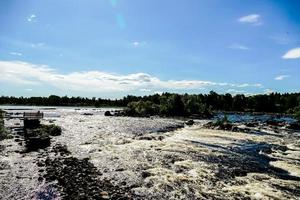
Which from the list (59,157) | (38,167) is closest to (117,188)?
(38,167)

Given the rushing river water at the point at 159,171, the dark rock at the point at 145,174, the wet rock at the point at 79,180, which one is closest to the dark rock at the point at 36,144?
the rushing river water at the point at 159,171

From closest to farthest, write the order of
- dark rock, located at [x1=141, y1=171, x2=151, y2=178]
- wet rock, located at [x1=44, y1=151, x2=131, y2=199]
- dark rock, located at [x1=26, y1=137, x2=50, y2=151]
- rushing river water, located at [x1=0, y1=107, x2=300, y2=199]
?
wet rock, located at [x1=44, y1=151, x2=131, y2=199], rushing river water, located at [x1=0, y1=107, x2=300, y2=199], dark rock, located at [x1=141, y1=171, x2=151, y2=178], dark rock, located at [x1=26, y1=137, x2=50, y2=151]

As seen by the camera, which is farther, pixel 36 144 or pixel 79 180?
pixel 36 144

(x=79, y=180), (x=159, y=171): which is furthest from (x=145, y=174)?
(x=79, y=180)

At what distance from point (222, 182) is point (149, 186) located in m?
7.05

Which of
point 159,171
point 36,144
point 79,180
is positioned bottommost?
point 79,180

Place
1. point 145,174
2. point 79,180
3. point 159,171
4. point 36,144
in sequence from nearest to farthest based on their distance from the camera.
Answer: point 79,180 < point 145,174 < point 159,171 < point 36,144

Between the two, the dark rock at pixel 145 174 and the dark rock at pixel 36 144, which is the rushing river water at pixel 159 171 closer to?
the dark rock at pixel 145 174

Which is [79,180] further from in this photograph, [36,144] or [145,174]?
[36,144]

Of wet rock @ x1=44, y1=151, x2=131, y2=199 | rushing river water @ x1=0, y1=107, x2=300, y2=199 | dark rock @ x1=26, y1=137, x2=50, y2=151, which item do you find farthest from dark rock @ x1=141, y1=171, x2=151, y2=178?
dark rock @ x1=26, y1=137, x2=50, y2=151

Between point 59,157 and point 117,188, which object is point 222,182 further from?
point 59,157

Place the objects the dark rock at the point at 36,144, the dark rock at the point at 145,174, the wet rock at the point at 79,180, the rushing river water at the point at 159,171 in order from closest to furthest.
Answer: the wet rock at the point at 79,180 → the rushing river water at the point at 159,171 → the dark rock at the point at 145,174 → the dark rock at the point at 36,144

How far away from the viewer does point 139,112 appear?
16838 cm

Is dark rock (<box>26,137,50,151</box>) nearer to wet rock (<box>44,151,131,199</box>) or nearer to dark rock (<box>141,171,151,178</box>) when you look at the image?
wet rock (<box>44,151,131,199</box>)
